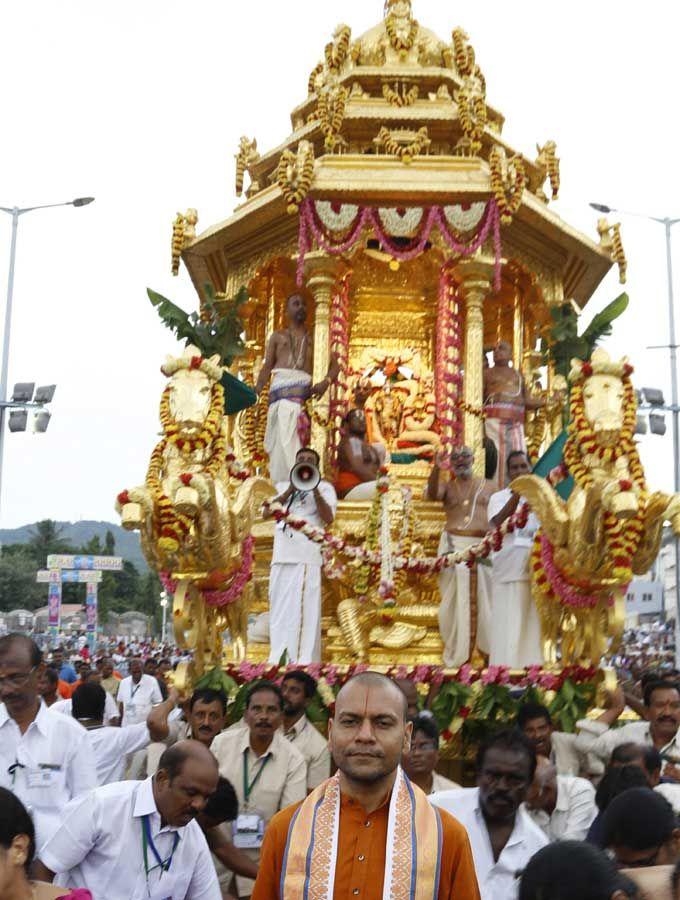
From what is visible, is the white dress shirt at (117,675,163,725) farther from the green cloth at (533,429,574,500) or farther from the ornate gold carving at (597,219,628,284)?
the ornate gold carving at (597,219,628,284)

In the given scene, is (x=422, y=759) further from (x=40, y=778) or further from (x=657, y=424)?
(x=657, y=424)

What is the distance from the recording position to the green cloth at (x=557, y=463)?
10.8m

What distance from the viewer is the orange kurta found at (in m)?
3.55

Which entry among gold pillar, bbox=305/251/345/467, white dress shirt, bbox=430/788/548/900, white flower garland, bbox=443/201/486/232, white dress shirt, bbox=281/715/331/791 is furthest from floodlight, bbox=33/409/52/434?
white dress shirt, bbox=430/788/548/900

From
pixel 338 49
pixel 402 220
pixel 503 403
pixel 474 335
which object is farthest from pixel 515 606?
pixel 338 49

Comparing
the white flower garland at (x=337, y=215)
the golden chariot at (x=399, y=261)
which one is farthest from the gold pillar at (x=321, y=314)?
the white flower garland at (x=337, y=215)

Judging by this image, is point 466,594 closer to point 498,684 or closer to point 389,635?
point 389,635

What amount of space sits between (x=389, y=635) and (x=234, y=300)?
4.14m

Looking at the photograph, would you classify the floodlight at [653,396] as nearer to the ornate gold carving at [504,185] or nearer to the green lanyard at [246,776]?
the ornate gold carving at [504,185]

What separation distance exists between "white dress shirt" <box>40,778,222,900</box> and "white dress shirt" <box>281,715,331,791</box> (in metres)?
2.71

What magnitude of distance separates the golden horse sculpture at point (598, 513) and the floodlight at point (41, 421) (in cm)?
1398

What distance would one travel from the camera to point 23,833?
341 cm

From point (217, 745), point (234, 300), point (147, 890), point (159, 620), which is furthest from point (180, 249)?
point (159, 620)

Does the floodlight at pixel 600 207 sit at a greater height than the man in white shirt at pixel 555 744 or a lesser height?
greater
